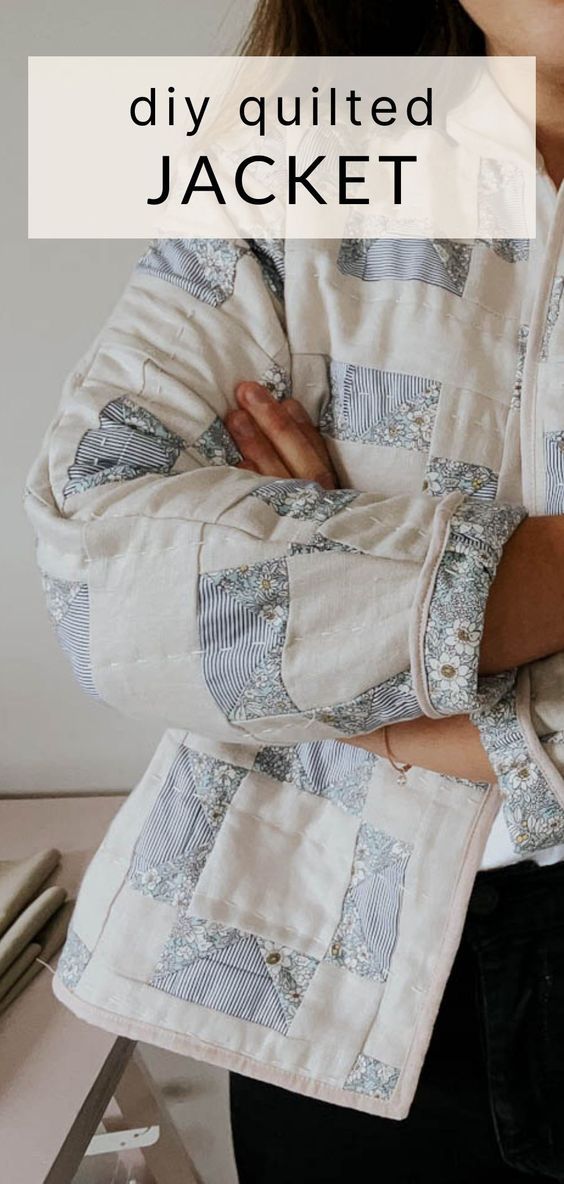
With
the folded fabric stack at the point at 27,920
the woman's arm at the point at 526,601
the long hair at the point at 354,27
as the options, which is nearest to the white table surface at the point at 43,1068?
the folded fabric stack at the point at 27,920

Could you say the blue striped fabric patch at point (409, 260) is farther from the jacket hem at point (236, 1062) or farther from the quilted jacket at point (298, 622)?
the jacket hem at point (236, 1062)

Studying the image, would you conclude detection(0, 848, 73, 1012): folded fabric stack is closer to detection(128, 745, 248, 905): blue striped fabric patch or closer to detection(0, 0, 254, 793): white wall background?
detection(0, 0, 254, 793): white wall background

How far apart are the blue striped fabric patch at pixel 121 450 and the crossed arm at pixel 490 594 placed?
0.07 m

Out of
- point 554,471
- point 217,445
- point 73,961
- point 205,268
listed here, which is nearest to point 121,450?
point 217,445

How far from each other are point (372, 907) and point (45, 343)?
2.90 feet

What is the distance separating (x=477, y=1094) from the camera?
0.86 m

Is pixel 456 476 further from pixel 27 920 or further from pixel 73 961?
pixel 27 920

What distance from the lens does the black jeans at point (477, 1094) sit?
0.80 meters

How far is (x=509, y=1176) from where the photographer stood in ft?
2.94

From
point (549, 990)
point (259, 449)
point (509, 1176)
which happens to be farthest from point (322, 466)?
point (509, 1176)

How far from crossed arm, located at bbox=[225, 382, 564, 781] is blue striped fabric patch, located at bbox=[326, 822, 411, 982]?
0.08 metres

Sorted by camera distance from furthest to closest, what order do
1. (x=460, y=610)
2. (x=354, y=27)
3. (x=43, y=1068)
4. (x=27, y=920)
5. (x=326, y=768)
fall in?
1. (x=27, y=920)
2. (x=43, y=1068)
3. (x=354, y=27)
4. (x=326, y=768)
5. (x=460, y=610)

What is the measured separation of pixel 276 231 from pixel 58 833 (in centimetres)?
93

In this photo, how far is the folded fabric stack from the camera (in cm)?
125
